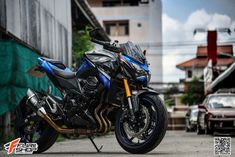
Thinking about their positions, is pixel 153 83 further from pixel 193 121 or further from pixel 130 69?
pixel 130 69

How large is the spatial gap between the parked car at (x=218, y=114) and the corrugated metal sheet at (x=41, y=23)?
5.20 m

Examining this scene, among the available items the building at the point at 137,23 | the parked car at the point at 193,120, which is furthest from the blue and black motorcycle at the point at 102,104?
the building at the point at 137,23

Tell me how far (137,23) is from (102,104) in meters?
60.7

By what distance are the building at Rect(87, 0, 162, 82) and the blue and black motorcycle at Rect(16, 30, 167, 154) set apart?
55.7m

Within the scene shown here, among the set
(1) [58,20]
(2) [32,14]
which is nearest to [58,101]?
(2) [32,14]

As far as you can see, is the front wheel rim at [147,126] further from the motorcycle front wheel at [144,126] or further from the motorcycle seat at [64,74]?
the motorcycle seat at [64,74]

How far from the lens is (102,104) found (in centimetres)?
902

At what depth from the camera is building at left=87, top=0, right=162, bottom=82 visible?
2662 inches

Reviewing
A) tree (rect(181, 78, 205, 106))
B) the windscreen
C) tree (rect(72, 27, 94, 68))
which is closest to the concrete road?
the windscreen

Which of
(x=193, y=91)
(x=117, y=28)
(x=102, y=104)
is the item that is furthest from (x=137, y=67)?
(x=117, y=28)

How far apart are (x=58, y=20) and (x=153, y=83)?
4869 cm

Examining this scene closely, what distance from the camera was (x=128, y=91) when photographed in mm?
8727

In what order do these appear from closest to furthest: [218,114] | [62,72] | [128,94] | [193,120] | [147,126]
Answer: [147,126]
[128,94]
[62,72]
[218,114]
[193,120]

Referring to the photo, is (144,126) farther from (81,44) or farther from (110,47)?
(81,44)
